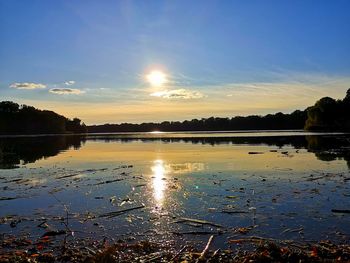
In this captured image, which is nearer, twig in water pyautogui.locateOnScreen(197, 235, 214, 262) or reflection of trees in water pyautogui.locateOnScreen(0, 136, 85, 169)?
twig in water pyautogui.locateOnScreen(197, 235, 214, 262)

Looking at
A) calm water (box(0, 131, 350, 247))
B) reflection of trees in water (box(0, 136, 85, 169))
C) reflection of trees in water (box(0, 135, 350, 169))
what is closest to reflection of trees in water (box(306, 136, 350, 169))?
reflection of trees in water (box(0, 135, 350, 169))

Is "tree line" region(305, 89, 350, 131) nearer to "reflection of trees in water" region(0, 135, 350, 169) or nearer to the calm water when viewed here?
"reflection of trees in water" region(0, 135, 350, 169)

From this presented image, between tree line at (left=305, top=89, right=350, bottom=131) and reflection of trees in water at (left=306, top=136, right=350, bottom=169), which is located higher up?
tree line at (left=305, top=89, right=350, bottom=131)

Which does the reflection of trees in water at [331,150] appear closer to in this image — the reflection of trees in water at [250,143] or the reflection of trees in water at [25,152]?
the reflection of trees in water at [250,143]

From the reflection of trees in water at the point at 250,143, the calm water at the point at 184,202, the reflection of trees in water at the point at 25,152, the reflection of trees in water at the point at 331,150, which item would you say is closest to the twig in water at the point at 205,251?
the calm water at the point at 184,202

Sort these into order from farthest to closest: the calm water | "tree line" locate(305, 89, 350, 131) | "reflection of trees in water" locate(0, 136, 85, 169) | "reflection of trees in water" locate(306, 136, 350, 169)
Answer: "tree line" locate(305, 89, 350, 131) < "reflection of trees in water" locate(0, 136, 85, 169) < "reflection of trees in water" locate(306, 136, 350, 169) < the calm water

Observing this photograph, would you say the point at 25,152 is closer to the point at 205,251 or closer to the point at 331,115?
the point at 205,251

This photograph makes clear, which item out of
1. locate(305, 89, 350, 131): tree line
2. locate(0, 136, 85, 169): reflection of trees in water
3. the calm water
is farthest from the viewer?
locate(305, 89, 350, 131): tree line

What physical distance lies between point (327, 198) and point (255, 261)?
9987mm

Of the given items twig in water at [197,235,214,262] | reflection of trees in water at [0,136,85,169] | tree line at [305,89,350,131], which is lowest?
twig in water at [197,235,214,262]

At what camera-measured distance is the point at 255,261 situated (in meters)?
10.5

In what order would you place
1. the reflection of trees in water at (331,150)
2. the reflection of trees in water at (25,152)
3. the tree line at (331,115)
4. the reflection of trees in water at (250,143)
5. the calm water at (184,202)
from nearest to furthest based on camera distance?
the calm water at (184,202)
the reflection of trees in water at (331,150)
the reflection of trees in water at (250,143)
the reflection of trees in water at (25,152)
the tree line at (331,115)

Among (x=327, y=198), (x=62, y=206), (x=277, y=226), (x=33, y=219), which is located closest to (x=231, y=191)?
(x=327, y=198)

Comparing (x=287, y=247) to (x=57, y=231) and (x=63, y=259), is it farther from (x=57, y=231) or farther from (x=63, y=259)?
(x=57, y=231)
